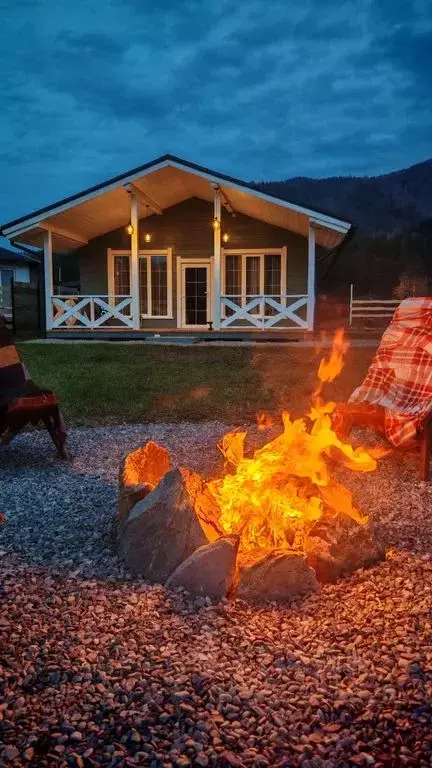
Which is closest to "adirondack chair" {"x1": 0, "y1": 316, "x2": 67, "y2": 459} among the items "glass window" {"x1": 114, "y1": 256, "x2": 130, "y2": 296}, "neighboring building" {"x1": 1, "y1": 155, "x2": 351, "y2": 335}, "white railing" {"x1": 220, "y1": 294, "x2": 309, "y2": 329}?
"neighboring building" {"x1": 1, "y1": 155, "x2": 351, "y2": 335}

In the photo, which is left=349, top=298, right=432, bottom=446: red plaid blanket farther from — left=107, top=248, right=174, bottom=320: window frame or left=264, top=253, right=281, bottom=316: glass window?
left=107, top=248, right=174, bottom=320: window frame

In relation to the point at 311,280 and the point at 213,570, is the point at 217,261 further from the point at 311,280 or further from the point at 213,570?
the point at 213,570

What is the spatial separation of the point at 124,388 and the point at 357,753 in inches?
273

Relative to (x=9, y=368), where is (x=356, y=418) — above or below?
below

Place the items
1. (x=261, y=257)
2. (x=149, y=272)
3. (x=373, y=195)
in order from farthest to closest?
1. (x=373, y=195)
2. (x=149, y=272)
3. (x=261, y=257)

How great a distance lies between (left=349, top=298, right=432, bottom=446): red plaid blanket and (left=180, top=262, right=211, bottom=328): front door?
1048 centimetres

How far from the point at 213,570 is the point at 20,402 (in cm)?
277

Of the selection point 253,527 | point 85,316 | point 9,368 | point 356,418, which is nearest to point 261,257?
point 85,316

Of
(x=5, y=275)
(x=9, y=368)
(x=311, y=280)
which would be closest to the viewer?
(x=9, y=368)

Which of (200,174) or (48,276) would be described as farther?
(48,276)

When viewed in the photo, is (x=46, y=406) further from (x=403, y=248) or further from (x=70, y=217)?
(x=403, y=248)

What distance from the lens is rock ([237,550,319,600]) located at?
248 centimetres

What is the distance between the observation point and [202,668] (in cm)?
201

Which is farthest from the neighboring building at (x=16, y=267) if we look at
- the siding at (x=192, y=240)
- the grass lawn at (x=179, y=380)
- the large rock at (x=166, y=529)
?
the large rock at (x=166, y=529)
